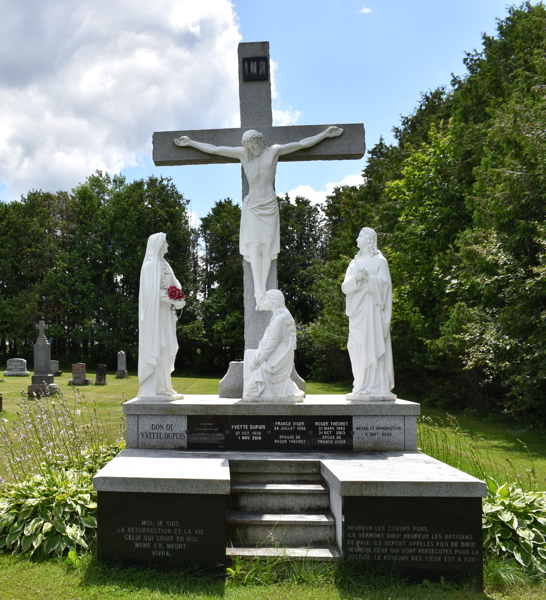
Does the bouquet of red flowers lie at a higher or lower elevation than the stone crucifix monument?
lower

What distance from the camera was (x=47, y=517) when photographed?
522cm

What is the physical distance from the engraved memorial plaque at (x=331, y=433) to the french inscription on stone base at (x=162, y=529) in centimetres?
195

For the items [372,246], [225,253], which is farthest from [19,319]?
[372,246]

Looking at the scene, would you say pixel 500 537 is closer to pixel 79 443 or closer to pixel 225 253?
pixel 79 443

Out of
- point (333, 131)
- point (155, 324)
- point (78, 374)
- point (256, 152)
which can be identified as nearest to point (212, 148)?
point (256, 152)

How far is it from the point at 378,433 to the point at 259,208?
3429 millimetres

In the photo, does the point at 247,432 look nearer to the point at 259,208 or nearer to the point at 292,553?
the point at 292,553

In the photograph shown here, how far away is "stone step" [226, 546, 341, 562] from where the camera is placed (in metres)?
4.70

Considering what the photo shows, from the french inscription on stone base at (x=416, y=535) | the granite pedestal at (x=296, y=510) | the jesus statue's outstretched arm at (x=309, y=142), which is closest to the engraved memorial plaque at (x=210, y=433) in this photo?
the granite pedestal at (x=296, y=510)

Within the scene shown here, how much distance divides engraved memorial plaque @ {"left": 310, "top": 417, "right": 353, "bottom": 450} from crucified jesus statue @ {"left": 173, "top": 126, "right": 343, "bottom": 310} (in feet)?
6.06

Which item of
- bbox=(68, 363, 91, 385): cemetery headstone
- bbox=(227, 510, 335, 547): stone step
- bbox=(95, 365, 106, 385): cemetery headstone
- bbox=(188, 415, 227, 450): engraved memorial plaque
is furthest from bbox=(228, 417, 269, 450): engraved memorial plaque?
bbox=(68, 363, 91, 385): cemetery headstone

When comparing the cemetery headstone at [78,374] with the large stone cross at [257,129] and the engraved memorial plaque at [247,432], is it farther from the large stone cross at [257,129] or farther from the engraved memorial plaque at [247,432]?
the engraved memorial plaque at [247,432]

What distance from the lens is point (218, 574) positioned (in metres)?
4.57

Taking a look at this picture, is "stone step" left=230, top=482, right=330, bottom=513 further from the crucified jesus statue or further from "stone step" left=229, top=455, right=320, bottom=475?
the crucified jesus statue
